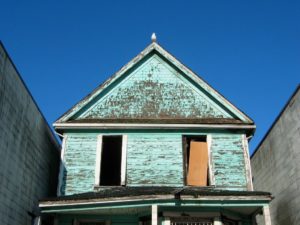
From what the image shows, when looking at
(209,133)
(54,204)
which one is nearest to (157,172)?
(209,133)

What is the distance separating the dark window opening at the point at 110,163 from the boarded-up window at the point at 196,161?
3308 millimetres

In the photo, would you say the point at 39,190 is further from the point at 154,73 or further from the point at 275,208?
the point at 275,208

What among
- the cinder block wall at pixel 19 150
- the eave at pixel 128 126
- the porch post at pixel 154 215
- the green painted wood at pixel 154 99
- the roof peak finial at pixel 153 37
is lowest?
the porch post at pixel 154 215

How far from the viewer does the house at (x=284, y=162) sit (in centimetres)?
1315

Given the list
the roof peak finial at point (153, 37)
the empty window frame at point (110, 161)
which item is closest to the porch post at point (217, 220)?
the empty window frame at point (110, 161)

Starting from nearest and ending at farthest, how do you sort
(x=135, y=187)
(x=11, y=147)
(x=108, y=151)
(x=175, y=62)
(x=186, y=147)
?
(x=11, y=147) → (x=135, y=187) → (x=186, y=147) → (x=175, y=62) → (x=108, y=151)

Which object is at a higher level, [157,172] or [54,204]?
[157,172]

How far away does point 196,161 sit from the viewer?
541 inches

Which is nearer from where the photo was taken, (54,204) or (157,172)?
(54,204)

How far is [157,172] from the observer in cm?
1332

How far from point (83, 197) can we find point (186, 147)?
437cm

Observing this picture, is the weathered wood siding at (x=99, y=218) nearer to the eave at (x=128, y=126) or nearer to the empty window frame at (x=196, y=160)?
the empty window frame at (x=196, y=160)

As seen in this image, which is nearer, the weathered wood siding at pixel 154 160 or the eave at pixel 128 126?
the weathered wood siding at pixel 154 160

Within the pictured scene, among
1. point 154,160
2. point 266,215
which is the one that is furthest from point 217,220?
point 154,160
